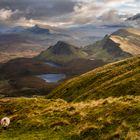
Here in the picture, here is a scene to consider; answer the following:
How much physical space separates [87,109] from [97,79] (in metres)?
43.0

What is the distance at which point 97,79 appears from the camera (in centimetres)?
7619

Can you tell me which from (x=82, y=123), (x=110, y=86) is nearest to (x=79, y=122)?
(x=82, y=123)

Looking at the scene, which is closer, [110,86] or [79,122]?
[79,122]

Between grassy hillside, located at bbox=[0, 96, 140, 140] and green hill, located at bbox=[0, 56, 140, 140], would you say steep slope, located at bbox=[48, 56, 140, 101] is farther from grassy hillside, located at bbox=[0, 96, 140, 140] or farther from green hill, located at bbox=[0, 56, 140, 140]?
grassy hillside, located at bbox=[0, 96, 140, 140]

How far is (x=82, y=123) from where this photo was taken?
29.0 m

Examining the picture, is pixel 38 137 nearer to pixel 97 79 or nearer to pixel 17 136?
pixel 17 136

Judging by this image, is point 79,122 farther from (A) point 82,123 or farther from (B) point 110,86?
(B) point 110,86

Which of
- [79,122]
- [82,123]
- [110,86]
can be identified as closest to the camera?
[82,123]

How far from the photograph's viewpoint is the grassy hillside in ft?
83.1

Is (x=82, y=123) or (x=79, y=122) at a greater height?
(x=82, y=123)

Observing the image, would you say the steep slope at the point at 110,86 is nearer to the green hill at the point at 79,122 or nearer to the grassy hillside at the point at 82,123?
the green hill at the point at 79,122

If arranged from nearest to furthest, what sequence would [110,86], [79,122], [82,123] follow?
[82,123], [79,122], [110,86]

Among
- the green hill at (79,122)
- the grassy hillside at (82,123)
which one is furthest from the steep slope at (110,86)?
the grassy hillside at (82,123)

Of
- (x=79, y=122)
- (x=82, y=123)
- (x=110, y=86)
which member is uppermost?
(x=82, y=123)
